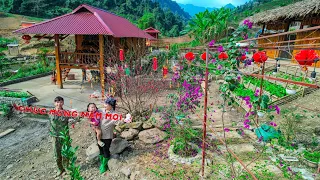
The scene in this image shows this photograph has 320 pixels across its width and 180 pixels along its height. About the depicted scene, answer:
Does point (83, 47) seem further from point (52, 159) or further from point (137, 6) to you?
point (137, 6)

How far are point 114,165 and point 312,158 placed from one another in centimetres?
402

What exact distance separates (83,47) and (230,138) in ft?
34.0

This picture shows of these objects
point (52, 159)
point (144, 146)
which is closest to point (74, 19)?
point (52, 159)

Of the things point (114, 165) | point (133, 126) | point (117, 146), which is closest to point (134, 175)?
point (114, 165)

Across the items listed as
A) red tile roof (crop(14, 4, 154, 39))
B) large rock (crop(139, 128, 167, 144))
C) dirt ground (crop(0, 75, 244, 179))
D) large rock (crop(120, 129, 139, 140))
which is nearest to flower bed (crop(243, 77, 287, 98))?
dirt ground (crop(0, 75, 244, 179))

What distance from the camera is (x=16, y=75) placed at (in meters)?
13.1

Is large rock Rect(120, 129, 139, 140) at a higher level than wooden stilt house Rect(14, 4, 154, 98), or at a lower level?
lower

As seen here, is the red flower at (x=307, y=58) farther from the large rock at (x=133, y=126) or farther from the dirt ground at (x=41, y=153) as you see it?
the large rock at (x=133, y=126)

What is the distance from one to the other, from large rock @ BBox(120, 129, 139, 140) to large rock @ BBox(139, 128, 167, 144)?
0.16m

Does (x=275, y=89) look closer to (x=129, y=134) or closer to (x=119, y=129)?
(x=129, y=134)

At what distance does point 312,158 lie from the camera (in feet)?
13.2

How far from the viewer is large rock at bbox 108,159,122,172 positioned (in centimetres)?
412

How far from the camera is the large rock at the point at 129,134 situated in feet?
16.5

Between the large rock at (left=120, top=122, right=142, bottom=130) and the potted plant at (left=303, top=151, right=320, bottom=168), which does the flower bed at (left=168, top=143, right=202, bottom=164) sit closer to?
the large rock at (left=120, top=122, right=142, bottom=130)
